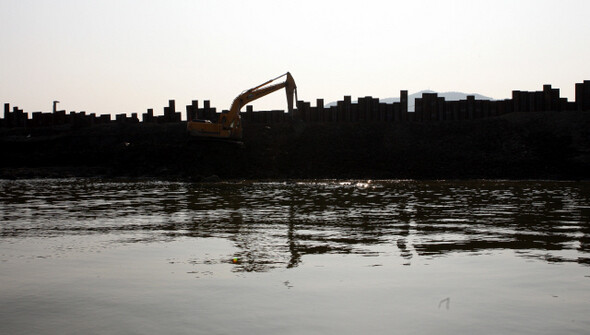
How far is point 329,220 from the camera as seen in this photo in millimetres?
16953

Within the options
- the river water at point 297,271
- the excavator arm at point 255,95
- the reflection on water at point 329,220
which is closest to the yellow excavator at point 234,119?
the excavator arm at point 255,95

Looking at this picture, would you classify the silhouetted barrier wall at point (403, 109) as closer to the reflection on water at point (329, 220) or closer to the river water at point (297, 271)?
the reflection on water at point (329, 220)

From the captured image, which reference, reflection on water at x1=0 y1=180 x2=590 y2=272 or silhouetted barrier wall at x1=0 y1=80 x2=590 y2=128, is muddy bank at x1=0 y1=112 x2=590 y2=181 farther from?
reflection on water at x1=0 y1=180 x2=590 y2=272

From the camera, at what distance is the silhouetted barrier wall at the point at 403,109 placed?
49156mm

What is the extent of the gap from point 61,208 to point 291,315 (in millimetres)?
15925

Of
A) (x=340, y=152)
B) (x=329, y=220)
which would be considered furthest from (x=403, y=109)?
(x=329, y=220)

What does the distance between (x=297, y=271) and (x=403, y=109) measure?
42706mm

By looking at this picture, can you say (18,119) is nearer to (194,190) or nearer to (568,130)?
(194,190)

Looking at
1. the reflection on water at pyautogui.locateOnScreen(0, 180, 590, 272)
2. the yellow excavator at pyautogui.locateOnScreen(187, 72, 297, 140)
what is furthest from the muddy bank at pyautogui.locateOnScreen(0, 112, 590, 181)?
the reflection on water at pyautogui.locateOnScreen(0, 180, 590, 272)

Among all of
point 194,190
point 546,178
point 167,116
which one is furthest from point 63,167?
point 546,178

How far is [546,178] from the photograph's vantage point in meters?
37.3

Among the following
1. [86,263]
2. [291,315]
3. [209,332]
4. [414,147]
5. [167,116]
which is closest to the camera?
[209,332]

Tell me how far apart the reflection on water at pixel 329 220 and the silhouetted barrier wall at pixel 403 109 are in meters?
21.8

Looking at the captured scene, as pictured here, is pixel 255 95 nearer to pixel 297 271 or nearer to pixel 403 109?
pixel 403 109
